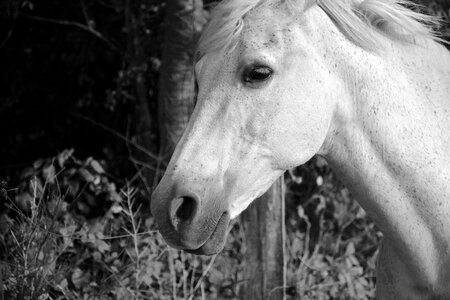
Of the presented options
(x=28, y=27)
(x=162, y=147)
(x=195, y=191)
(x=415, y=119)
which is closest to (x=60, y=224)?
(x=162, y=147)

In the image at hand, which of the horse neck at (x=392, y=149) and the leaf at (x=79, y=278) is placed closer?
the horse neck at (x=392, y=149)

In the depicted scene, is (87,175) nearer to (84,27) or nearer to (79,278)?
(79,278)

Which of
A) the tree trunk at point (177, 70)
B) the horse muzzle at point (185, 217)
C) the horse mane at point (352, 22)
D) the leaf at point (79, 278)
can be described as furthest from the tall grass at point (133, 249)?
the horse mane at point (352, 22)

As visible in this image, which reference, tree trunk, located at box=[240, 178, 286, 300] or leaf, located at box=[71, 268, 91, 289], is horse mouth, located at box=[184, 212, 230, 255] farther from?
leaf, located at box=[71, 268, 91, 289]

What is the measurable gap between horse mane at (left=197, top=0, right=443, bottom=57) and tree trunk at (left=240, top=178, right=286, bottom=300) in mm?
1617

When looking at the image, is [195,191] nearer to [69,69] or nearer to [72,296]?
[72,296]

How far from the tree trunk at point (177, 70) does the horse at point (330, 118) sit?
215 centimetres

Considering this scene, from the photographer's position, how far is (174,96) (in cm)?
456

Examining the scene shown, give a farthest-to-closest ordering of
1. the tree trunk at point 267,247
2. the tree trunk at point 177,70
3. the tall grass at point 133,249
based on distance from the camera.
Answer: the tree trunk at point 177,70, the tree trunk at point 267,247, the tall grass at point 133,249

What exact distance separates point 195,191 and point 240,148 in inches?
8.1

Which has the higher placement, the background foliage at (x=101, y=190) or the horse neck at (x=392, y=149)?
the horse neck at (x=392, y=149)

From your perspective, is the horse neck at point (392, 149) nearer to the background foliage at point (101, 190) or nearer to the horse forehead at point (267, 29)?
the horse forehead at point (267, 29)

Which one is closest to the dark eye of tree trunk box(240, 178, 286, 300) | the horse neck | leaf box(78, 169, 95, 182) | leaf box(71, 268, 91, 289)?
the horse neck

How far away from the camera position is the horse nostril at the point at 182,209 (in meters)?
2.11
